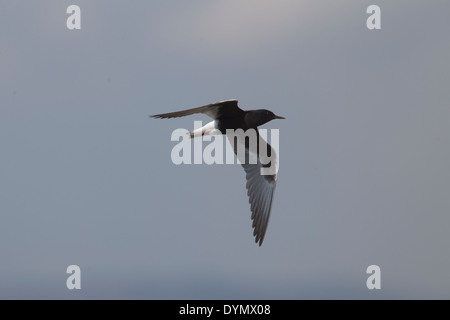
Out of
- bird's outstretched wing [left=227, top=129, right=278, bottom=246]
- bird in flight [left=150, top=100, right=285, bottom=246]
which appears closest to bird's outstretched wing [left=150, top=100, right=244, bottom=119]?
bird in flight [left=150, top=100, right=285, bottom=246]

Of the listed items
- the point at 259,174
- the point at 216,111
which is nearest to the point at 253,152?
the point at 259,174

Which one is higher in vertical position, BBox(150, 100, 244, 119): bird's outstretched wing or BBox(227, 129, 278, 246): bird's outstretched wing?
BBox(150, 100, 244, 119): bird's outstretched wing

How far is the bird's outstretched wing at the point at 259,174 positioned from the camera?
42.4ft

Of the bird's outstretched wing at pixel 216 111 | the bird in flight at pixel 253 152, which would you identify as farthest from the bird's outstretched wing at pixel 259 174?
the bird's outstretched wing at pixel 216 111

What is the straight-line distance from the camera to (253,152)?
43.7 feet

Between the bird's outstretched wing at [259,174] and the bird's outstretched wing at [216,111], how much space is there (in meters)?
0.93

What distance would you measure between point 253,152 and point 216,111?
194 cm

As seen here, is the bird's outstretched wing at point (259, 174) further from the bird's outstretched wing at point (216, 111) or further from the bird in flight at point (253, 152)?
the bird's outstretched wing at point (216, 111)

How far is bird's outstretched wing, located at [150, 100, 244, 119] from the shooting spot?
1020 centimetres

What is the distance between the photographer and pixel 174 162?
10773 mm

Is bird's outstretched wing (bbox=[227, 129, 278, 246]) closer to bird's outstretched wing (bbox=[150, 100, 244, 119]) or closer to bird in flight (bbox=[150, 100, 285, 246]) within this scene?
bird in flight (bbox=[150, 100, 285, 246])

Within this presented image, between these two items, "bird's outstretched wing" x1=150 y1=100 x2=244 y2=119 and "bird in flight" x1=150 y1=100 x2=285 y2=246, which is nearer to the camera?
"bird's outstretched wing" x1=150 y1=100 x2=244 y2=119

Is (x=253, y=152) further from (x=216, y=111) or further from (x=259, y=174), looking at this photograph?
(x=216, y=111)

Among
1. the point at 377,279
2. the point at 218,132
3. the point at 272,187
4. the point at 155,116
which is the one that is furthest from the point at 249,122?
the point at 377,279
